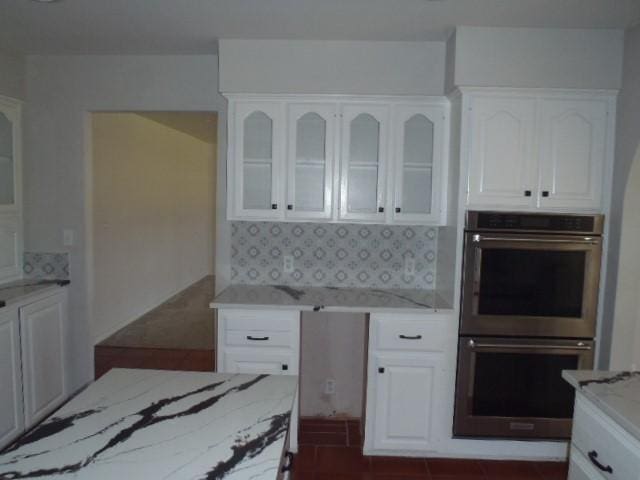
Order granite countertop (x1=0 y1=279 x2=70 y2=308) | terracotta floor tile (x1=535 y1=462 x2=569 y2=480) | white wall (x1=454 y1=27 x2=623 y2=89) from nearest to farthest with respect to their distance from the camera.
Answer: white wall (x1=454 y1=27 x2=623 y2=89), terracotta floor tile (x1=535 y1=462 x2=569 y2=480), granite countertop (x1=0 y1=279 x2=70 y2=308)

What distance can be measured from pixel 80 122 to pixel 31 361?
5.22ft

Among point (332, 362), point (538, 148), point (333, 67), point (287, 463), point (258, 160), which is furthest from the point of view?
point (332, 362)

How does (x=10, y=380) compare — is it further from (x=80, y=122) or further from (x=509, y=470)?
(x=509, y=470)

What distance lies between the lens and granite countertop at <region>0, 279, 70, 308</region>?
2807 millimetres

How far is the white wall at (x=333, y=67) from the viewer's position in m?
2.85

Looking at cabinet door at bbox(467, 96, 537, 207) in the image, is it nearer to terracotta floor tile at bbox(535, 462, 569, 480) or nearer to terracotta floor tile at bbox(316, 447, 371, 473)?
terracotta floor tile at bbox(535, 462, 569, 480)

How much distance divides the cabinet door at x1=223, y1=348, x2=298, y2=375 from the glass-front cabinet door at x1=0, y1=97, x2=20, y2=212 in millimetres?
1809

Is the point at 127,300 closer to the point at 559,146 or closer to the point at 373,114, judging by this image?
the point at 373,114

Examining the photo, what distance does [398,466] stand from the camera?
275 centimetres

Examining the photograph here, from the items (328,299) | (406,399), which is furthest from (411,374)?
(328,299)

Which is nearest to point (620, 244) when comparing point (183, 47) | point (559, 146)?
point (559, 146)

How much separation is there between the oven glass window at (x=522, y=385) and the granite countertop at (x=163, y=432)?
1471 mm

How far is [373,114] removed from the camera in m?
2.90

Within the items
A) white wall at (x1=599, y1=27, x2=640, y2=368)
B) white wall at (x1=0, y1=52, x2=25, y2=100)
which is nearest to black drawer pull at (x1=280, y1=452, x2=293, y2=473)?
white wall at (x1=599, y1=27, x2=640, y2=368)
